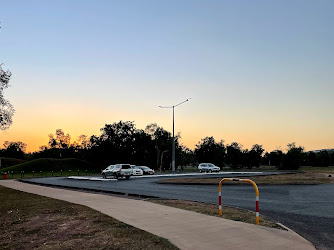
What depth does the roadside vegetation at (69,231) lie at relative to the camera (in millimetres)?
6910

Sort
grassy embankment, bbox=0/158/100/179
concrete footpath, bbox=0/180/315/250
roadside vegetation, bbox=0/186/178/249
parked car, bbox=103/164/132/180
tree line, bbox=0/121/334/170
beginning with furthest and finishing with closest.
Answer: tree line, bbox=0/121/334/170 < grassy embankment, bbox=0/158/100/179 < parked car, bbox=103/164/132/180 < roadside vegetation, bbox=0/186/178/249 < concrete footpath, bbox=0/180/315/250

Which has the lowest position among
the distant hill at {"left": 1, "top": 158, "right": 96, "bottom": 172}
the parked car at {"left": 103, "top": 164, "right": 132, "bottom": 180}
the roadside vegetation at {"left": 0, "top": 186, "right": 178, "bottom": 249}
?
the roadside vegetation at {"left": 0, "top": 186, "right": 178, "bottom": 249}

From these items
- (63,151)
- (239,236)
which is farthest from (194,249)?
(63,151)

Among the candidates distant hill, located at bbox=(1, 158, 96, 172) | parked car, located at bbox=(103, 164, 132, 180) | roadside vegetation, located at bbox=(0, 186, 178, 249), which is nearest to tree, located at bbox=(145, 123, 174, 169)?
distant hill, located at bbox=(1, 158, 96, 172)

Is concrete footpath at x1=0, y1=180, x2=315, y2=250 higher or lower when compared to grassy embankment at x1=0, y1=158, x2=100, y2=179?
lower

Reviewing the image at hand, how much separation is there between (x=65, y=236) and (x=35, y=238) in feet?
2.67

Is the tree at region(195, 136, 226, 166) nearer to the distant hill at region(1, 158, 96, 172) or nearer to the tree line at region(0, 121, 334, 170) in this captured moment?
the tree line at region(0, 121, 334, 170)

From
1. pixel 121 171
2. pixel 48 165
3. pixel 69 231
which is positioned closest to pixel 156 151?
pixel 48 165

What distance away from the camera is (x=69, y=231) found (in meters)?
8.48

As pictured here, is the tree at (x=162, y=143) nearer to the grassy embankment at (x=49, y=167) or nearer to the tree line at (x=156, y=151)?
the tree line at (x=156, y=151)

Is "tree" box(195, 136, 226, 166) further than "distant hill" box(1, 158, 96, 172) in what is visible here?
Yes

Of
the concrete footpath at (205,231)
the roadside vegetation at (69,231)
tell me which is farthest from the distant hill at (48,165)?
the concrete footpath at (205,231)

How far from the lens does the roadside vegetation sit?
691cm

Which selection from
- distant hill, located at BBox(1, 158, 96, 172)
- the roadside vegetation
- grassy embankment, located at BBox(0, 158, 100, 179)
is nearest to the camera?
the roadside vegetation
